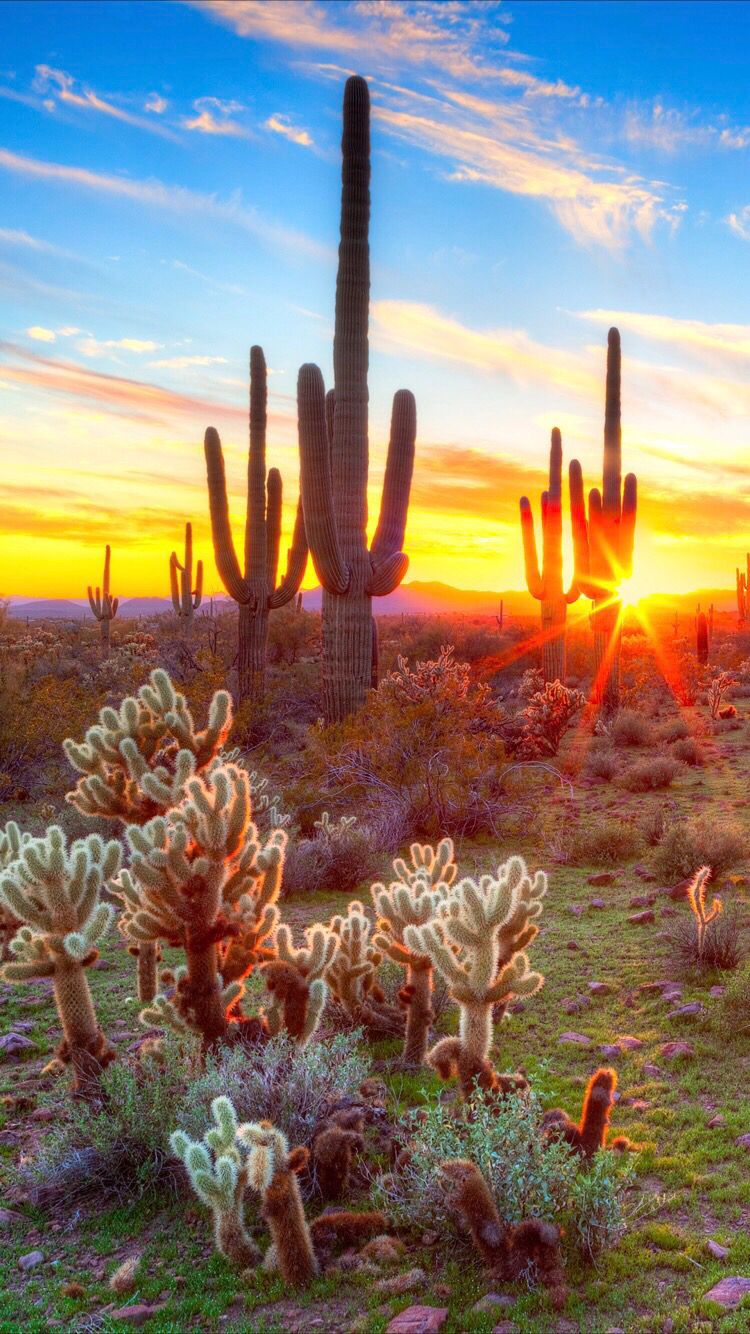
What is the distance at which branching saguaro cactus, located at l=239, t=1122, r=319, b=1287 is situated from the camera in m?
3.31

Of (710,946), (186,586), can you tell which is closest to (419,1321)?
(710,946)

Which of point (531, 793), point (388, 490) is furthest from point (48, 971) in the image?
point (388, 490)

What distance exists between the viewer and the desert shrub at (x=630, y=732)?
1714cm

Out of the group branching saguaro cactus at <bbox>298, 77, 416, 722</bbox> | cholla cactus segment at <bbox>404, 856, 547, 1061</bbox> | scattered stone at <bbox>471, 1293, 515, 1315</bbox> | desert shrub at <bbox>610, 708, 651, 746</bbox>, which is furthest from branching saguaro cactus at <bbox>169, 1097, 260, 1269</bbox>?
desert shrub at <bbox>610, 708, 651, 746</bbox>

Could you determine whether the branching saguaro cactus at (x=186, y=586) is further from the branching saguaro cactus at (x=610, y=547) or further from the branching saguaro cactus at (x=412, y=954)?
the branching saguaro cactus at (x=412, y=954)

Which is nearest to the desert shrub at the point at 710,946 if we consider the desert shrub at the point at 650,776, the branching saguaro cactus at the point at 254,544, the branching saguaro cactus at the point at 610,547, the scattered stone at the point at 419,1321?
the scattered stone at the point at 419,1321

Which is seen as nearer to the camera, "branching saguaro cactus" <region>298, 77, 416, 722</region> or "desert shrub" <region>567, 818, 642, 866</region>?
"desert shrub" <region>567, 818, 642, 866</region>

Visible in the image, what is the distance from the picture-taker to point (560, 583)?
22.9m

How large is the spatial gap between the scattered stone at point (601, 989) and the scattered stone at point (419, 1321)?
3369 millimetres

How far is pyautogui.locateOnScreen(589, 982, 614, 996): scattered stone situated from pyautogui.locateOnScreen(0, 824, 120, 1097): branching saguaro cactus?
328 centimetres

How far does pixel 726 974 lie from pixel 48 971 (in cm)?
437

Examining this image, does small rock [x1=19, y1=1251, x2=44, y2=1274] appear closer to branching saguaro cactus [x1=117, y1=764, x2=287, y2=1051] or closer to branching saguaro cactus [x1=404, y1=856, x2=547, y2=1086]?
branching saguaro cactus [x1=117, y1=764, x2=287, y2=1051]

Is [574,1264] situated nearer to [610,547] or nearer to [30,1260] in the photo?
[30,1260]

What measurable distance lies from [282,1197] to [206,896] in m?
1.56
